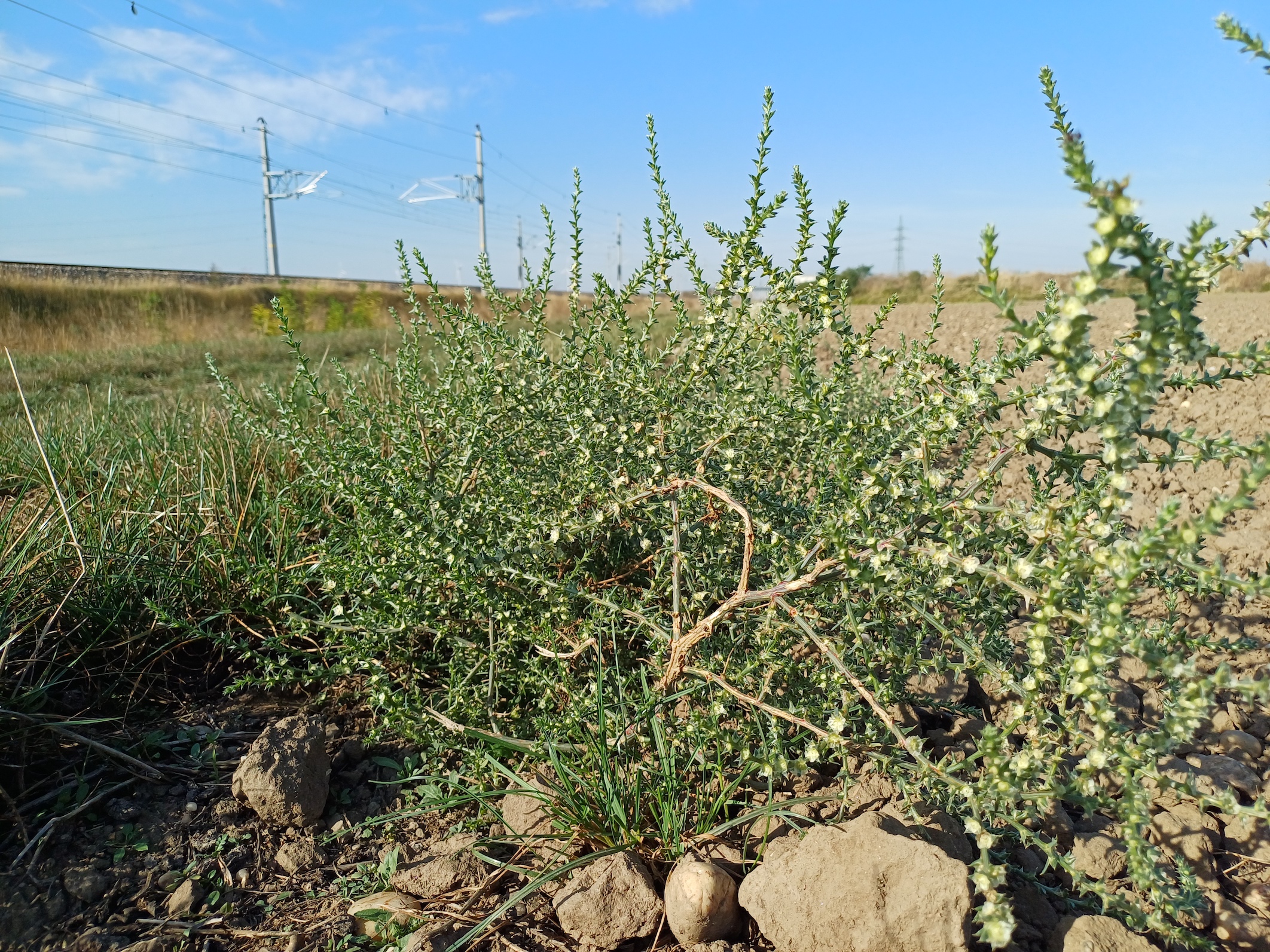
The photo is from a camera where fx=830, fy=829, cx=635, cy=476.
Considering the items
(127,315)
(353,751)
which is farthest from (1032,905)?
(127,315)

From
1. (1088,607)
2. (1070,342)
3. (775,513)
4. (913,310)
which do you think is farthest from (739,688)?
(913,310)

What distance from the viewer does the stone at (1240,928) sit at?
→ 1.66 m

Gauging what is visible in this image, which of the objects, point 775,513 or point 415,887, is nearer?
point 415,887

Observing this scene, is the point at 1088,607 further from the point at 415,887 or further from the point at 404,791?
the point at 404,791

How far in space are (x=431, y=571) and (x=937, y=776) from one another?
1.35 m

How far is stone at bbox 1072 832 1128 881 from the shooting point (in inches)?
71.1

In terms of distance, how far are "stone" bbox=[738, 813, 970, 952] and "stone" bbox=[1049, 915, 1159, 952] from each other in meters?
0.20

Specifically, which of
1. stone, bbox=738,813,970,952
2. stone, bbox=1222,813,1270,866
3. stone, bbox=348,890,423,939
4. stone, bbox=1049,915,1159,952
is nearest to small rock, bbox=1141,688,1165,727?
stone, bbox=1222,813,1270,866

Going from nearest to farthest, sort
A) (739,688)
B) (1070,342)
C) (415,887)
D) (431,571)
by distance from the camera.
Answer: (1070,342), (415,887), (739,688), (431,571)

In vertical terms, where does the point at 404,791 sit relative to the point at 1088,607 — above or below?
below

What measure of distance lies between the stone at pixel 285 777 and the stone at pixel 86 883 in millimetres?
323

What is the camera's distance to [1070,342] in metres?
1.21

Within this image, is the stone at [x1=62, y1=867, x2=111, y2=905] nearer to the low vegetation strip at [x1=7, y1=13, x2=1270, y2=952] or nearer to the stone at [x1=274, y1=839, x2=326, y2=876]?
the low vegetation strip at [x1=7, y1=13, x2=1270, y2=952]

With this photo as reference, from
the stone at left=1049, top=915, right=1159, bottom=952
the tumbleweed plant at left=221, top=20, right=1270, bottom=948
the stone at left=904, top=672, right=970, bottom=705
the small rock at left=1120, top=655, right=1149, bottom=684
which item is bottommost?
the stone at left=1049, top=915, right=1159, bottom=952
